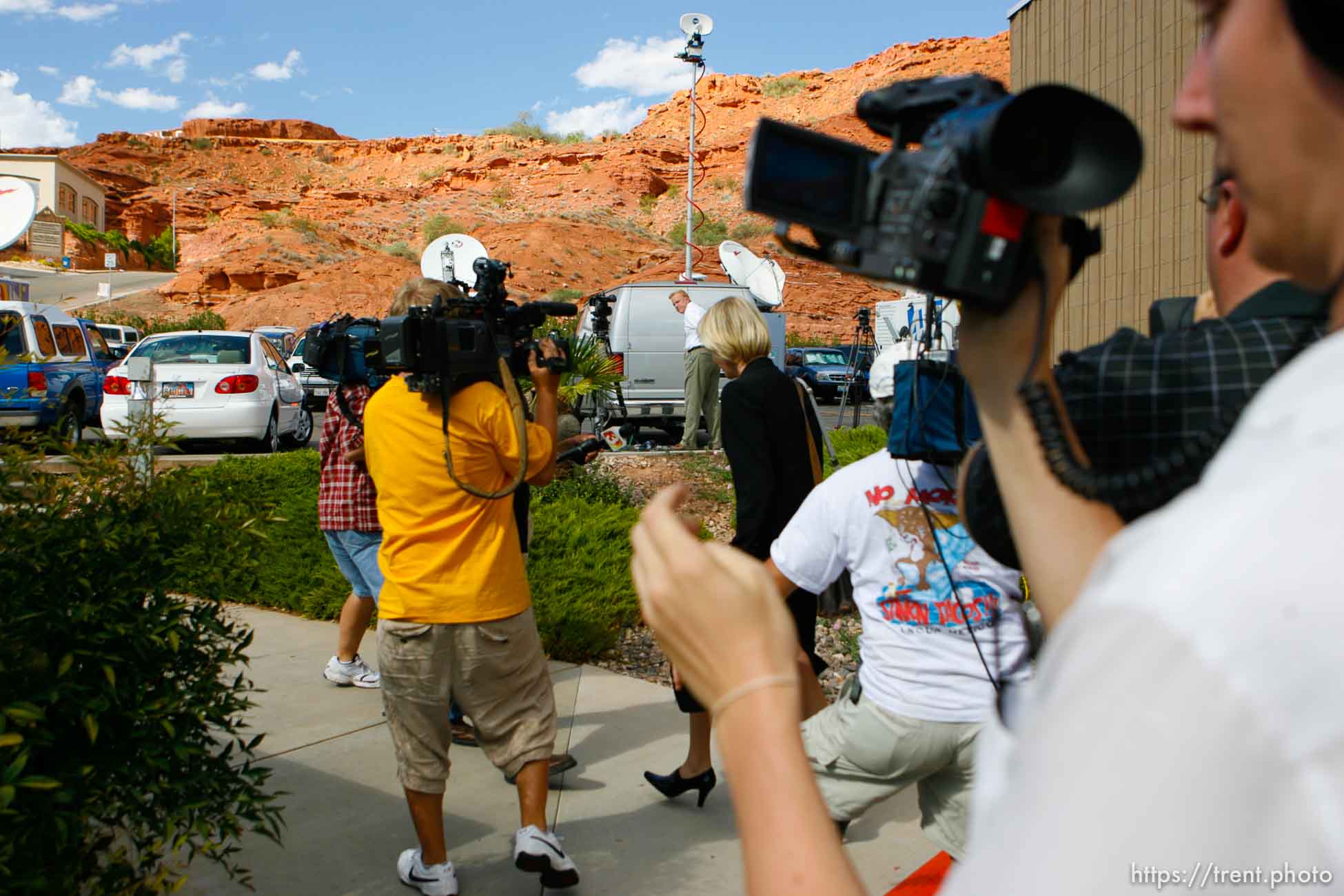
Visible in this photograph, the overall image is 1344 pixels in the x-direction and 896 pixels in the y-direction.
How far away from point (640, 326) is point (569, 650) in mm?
9997

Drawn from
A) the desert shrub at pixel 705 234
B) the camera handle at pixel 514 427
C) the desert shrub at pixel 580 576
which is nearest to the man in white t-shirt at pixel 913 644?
the camera handle at pixel 514 427

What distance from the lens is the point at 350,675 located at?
213 inches

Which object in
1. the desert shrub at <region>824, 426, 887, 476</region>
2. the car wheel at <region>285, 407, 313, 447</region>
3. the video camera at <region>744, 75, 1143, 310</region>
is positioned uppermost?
the video camera at <region>744, 75, 1143, 310</region>

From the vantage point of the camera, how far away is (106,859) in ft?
9.48

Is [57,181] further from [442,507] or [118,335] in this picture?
[442,507]

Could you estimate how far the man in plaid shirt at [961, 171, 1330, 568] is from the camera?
3.32 ft

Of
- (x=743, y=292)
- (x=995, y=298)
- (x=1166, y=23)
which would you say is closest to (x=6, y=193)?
(x=743, y=292)

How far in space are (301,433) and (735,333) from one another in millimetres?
13036

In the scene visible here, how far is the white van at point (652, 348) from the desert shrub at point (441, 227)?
40.4 meters

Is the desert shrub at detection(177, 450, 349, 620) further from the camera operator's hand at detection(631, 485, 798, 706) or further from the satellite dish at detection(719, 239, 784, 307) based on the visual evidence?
the satellite dish at detection(719, 239, 784, 307)

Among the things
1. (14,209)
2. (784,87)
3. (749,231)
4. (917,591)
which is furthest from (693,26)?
(784,87)

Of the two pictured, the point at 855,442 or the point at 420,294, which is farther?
the point at 855,442

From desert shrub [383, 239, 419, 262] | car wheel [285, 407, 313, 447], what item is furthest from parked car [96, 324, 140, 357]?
desert shrub [383, 239, 419, 262]

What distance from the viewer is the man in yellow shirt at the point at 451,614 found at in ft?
11.2
